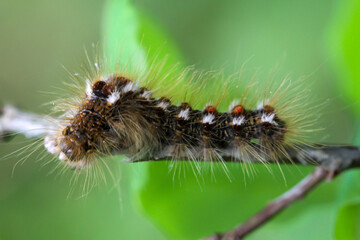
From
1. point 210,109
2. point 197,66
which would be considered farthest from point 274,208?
point 197,66

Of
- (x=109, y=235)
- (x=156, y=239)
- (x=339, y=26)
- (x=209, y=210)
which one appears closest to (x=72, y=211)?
(x=109, y=235)

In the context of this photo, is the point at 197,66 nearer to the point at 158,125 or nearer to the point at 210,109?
the point at 210,109

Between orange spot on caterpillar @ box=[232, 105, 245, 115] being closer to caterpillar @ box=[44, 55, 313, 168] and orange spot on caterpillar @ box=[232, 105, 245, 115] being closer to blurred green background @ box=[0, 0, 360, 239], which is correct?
caterpillar @ box=[44, 55, 313, 168]

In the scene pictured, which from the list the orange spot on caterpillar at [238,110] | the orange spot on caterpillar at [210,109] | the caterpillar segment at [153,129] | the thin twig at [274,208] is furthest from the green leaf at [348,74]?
the orange spot on caterpillar at [210,109]

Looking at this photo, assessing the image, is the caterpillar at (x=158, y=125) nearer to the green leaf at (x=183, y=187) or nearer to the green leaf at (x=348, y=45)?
the green leaf at (x=183, y=187)

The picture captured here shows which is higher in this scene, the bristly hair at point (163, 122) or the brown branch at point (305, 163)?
the bristly hair at point (163, 122)

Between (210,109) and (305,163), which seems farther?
(210,109)

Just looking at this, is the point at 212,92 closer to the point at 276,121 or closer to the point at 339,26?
the point at 276,121
